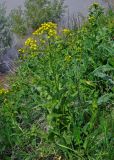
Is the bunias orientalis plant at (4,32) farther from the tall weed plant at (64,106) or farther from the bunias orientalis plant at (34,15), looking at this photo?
the tall weed plant at (64,106)

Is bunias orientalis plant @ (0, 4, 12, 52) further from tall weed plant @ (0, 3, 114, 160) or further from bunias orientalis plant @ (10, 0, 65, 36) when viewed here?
tall weed plant @ (0, 3, 114, 160)

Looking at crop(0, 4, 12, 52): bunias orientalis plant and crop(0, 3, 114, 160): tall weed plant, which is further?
crop(0, 4, 12, 52): bunias orientalis plant

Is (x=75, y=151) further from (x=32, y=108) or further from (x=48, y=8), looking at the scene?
(x=48, y=8)

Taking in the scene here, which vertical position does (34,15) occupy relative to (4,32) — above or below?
above

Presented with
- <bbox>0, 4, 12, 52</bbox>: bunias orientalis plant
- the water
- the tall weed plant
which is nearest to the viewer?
the tall weed plant

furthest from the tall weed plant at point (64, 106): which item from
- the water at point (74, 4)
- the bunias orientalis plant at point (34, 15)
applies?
the water at point (74, 4)

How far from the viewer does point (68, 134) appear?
264 centimetres

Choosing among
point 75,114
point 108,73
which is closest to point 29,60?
point 108,73

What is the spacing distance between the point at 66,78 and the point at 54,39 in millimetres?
905


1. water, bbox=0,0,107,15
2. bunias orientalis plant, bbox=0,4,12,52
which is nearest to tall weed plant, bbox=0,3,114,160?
bunias orientalis plant, bbox=0,4,12,52

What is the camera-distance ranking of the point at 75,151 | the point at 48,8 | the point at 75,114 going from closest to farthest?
→ the point at 75,151, the point at 75,114, the point at 48,8

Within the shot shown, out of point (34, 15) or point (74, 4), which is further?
point (74, 4)

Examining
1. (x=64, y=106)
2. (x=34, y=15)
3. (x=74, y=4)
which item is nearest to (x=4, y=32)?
(x=34, y=15)

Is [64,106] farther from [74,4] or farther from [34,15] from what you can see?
[74,4]
